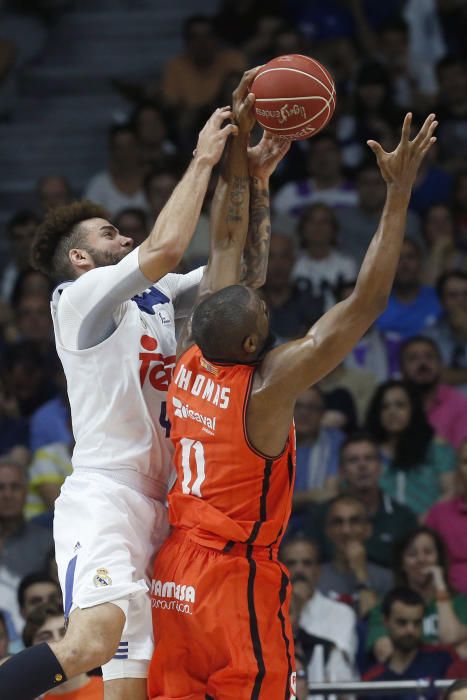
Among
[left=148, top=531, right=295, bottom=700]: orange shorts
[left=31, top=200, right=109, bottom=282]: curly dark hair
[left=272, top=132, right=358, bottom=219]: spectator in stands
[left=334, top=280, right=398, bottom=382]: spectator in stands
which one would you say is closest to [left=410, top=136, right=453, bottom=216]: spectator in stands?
[left=272, top=132, right=358, bottom=219]: spectator in stands

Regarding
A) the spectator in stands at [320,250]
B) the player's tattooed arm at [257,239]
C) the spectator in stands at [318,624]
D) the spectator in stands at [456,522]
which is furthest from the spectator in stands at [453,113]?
the player's tattooed arm at [257,239]

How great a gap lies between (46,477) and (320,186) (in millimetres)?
3672

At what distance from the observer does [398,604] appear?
794 centimetres

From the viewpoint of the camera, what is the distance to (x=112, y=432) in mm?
5848

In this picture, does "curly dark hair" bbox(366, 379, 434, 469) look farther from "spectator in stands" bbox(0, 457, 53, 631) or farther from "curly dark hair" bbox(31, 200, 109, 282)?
"curly dark hair" bbox(31, 200, 109, 282)

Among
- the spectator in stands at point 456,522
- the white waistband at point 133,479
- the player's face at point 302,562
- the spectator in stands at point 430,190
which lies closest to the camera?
the white waistband at point 133,479

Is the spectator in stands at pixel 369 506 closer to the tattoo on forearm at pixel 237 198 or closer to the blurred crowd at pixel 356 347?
the blurred crowd at pixel 356 347

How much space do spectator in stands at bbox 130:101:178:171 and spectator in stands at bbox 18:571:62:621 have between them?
16.2ft

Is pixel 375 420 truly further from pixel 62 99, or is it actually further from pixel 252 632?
pixel 62 99

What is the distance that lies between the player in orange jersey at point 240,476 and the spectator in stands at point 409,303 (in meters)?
4.99

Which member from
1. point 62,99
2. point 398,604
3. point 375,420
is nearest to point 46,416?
point 375,420

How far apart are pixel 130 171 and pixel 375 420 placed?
12.1 feet

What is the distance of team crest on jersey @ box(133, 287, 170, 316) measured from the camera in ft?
20.1

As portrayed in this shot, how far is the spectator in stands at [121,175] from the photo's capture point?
11.9 metres
